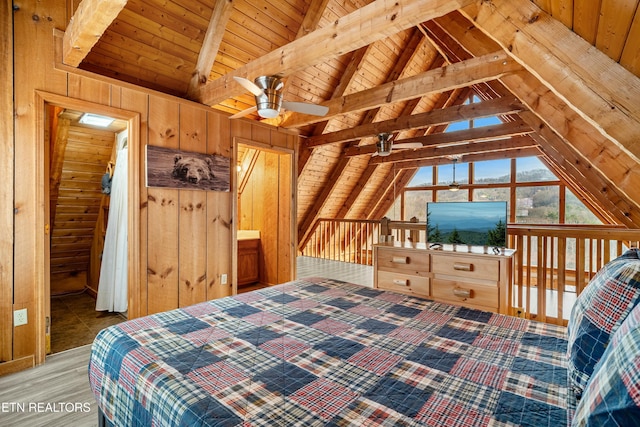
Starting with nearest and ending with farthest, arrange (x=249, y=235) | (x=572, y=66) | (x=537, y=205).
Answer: (x=572, y=66) < (x=249, y=235) < (x=537, y=205)

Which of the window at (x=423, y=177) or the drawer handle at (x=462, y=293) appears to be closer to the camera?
the drawer handle at (x=462, y=293)

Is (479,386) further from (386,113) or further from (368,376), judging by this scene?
(386,113)

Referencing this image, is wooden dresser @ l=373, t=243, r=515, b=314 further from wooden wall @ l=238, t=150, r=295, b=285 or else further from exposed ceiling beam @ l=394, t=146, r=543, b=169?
exposed ceiling beam @ l=394, t=146, r=543, b=169

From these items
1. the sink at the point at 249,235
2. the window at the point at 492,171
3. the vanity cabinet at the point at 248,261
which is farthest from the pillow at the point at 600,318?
the window at the point at 492,171

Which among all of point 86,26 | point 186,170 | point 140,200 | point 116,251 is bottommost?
point 116,251

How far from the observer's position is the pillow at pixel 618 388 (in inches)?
20.1

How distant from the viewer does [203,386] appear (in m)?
0.95

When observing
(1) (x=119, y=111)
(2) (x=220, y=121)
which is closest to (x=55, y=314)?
(1) (x=119, y=111)

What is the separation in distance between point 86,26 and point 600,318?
9.44 feet

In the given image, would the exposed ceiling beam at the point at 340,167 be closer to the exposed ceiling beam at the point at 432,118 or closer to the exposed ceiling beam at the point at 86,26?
the exposed ceiling beam at the point at 432,118

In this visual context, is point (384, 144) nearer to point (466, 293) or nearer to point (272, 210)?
point (272, 210)

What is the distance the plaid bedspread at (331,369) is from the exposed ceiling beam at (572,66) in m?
1.02

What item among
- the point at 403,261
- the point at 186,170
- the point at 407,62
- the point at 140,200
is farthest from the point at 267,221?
the point at 407,62

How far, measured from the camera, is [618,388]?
0.55 metres
